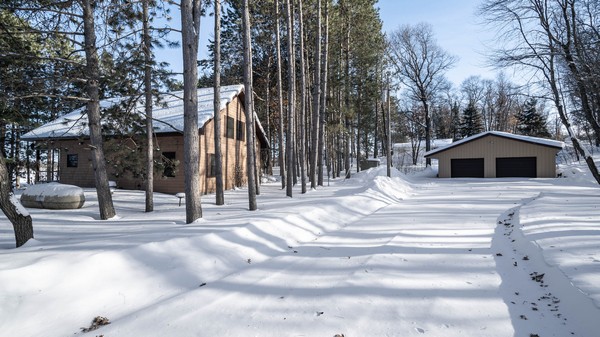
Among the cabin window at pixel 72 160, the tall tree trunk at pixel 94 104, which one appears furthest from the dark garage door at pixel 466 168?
the cabin window at pixel 72 160

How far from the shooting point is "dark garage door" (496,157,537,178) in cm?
2502

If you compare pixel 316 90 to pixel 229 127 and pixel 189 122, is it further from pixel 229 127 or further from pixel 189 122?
pixel 189 122

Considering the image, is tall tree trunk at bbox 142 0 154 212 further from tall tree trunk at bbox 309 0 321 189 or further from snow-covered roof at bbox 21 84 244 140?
tall tree trunk at bbox 309 0 321 189

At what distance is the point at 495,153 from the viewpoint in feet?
85.8

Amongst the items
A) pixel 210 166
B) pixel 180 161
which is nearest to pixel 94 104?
pixel 180 161

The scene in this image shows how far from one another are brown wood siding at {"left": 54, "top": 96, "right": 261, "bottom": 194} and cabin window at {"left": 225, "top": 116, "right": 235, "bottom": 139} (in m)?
0.20

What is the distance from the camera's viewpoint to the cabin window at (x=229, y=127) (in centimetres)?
1843

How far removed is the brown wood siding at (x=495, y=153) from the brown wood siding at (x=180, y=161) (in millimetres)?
17875

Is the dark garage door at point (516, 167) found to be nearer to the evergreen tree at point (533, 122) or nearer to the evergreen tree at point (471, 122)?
the evergreen tree at point (533, 122)

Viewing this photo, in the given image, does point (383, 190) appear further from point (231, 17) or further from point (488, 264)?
point (231, 17)

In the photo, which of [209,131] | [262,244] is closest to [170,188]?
[209,131]

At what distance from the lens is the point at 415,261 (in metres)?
4.69

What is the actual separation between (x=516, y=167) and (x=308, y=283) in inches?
1082

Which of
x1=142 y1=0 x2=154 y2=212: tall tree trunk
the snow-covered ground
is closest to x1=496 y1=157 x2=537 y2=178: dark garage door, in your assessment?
the snow-covered ground
